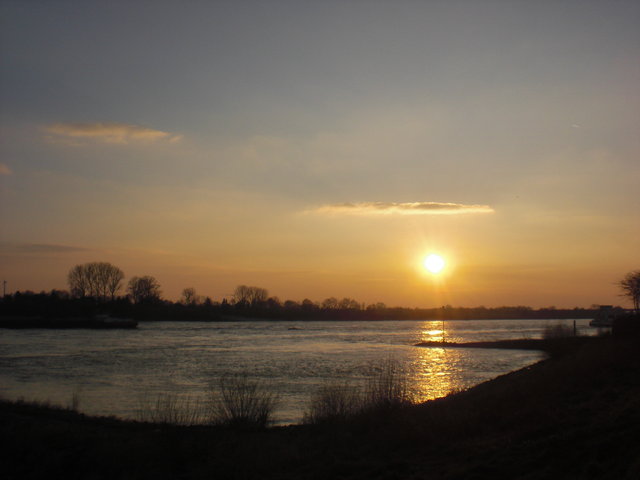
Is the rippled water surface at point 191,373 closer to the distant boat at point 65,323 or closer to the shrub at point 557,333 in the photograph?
the shrub at point 557,333

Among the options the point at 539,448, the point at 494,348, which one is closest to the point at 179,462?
the point at 539,448

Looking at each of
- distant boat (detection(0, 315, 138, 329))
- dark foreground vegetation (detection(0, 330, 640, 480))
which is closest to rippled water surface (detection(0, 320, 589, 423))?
dark foreground vegetation (detection(0, 330, 640, 480))

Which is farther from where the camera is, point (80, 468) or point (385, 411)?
point (385, 411)

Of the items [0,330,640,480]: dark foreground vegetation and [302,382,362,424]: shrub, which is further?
[302,382,362,424]: shrub

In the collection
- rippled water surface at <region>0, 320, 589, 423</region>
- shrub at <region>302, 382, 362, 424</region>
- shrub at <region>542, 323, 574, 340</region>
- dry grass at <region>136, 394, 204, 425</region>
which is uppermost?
shrub at <region>542, 323, 574, 340</region>

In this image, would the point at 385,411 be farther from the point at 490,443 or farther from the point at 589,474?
the point at 589,474

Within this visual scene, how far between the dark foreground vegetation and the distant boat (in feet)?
412

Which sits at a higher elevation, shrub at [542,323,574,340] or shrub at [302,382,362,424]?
shrub at [542,323,574,340]

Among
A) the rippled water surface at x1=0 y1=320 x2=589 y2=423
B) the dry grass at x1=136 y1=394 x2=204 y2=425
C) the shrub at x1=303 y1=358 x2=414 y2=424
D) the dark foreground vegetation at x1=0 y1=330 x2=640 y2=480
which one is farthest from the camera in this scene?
the rippled water surface at x1=0 y1=320 x2=589 y2=423

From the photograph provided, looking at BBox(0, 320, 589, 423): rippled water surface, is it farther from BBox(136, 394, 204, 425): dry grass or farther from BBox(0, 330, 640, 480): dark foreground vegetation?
BBox(0, 330, 640, 480): dark foreground vegetation

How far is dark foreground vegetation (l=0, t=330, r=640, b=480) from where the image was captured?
11820 mm

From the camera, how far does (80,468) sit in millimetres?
15922

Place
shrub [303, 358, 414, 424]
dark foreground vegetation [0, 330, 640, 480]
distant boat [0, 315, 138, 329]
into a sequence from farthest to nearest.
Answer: distant boat [0, 315, 138, 329] → shrub [303, 358, 414, 424] → dark foreground vegetation [0, 330, 640, 480]

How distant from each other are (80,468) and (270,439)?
5.12m
